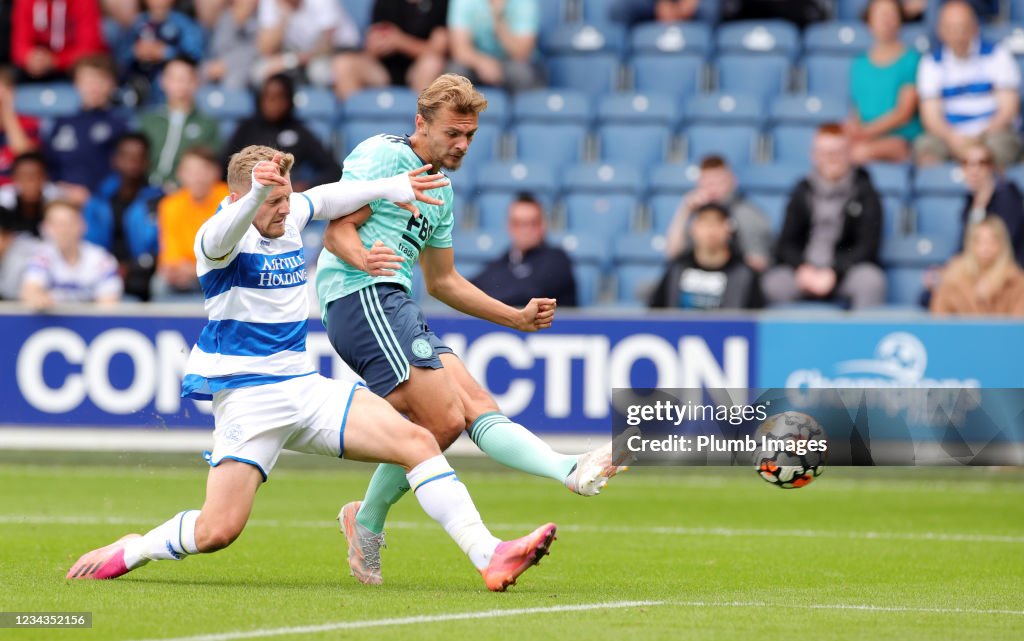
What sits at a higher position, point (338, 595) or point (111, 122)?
point (111, 122)

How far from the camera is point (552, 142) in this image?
1572cm

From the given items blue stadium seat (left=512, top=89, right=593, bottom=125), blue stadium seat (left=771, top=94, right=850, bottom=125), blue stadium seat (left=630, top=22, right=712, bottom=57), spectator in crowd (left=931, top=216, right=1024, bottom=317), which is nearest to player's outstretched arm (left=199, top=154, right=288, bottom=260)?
spectator in crowd (left=931, top=216, right=1024, bottom=317)

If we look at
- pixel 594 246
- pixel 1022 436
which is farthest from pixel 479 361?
pixel 1022 436

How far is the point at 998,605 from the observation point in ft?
22.1

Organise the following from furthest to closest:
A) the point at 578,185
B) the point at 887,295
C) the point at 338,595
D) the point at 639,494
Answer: the point at 578,185 < the point at 887,295 < the point at 639,494 < the point at 338,595

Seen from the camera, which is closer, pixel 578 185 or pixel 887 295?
pixel 887 295

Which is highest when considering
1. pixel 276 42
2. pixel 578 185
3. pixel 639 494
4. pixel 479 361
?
pixel 276 42

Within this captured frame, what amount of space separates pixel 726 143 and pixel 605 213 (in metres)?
1.38

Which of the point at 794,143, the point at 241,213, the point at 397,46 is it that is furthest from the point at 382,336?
the point at 397,46

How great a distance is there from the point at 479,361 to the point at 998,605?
6530 mm

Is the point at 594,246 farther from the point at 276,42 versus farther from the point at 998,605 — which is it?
the point at 998,605

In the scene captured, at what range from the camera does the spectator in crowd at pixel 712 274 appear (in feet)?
42.7

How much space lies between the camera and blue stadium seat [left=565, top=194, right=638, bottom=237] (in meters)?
14.9

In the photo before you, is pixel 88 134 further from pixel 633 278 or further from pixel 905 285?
pixel 905 285
